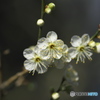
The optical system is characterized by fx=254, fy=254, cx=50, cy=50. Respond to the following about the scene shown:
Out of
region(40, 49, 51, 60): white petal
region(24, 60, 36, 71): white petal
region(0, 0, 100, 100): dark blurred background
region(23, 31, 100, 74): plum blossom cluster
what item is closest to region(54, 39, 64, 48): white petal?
region(23, 31, 100, 74): plum blossom cluster

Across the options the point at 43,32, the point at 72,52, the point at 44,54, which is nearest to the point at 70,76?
the point at 72,52

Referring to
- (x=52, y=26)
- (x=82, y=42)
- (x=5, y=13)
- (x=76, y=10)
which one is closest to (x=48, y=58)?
(x=82, y=42)

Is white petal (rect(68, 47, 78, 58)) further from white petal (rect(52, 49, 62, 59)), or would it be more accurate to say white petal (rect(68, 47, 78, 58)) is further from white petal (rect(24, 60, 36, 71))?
white petal (rect(24, 60, 36, 71))

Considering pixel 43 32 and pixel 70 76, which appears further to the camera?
pixel 43 32

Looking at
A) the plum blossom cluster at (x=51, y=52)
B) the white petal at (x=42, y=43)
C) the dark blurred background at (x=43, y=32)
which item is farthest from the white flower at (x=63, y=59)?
the dark blurred background at (x=43, y=32)

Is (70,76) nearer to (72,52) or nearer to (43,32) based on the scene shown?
(72,52)

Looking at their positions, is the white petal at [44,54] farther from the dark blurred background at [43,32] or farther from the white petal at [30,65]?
the dark blurred background at [43,32]
